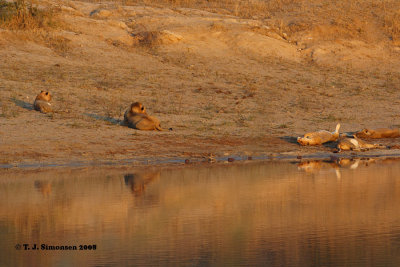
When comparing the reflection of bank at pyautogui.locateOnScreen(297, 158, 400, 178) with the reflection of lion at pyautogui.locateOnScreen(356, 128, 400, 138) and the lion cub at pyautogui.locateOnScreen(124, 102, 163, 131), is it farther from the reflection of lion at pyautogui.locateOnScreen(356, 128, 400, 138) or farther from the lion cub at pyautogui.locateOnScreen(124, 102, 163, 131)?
the lion cub at pyautogui.locateOnScreen(124, 102, 163, 131)

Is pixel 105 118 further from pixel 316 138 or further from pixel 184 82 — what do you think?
pixel 184 82

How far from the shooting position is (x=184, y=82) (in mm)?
25422

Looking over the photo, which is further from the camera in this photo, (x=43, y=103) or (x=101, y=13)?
(x=101, y=13)

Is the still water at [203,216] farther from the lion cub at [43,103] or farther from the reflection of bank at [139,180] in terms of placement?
the lion cub at [43,103]

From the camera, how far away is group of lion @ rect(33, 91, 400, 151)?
1819cm

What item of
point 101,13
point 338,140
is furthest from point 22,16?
point 338,140

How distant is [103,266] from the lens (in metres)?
7.02

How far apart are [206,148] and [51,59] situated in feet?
34.5

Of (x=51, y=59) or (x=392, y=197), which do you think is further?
(x=51, y=59)

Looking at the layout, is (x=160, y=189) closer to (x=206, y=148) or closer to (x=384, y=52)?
(x=206, y=148)

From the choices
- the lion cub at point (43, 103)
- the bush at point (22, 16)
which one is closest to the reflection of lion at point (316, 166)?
the lion cub at point (43, 103)

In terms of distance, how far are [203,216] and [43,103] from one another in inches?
450

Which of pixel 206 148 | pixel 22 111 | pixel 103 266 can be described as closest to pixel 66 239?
pixel 103 266

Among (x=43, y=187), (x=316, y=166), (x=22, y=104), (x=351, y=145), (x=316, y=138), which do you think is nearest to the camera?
(x=43, y=187)
